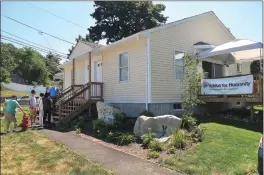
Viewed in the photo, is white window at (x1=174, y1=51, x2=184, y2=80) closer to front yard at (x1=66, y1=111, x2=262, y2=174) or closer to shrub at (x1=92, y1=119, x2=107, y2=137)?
front yard at (x1=66, y1=111, x2=262, y2=174)

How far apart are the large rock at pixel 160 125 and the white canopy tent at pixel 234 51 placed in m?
5.24

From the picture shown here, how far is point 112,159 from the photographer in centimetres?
691

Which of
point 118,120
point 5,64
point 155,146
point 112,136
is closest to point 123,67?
point 118,120

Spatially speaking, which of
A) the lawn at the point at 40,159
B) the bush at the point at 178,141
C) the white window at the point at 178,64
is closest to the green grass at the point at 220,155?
the bush at the point at 178,141

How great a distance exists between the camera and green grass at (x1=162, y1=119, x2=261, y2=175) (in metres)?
6.04

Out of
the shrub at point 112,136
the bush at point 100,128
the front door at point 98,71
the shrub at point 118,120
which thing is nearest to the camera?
the shrub at point 112,136

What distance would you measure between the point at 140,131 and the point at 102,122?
208cm

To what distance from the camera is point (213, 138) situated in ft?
27.4

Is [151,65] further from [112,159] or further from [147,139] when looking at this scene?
[112,159]

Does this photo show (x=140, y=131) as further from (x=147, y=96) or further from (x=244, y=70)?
(x=244, y=70)

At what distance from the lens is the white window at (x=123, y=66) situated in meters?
13.5

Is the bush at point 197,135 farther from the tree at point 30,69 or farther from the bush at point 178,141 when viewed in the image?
the tree at point 30,69

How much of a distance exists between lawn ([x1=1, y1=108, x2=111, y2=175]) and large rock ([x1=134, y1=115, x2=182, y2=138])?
2.78 meters

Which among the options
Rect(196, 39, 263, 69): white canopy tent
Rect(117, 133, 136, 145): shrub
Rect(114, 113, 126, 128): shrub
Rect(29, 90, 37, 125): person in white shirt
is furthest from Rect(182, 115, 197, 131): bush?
Rect(29, 90, 37, 125): person in white shirt
